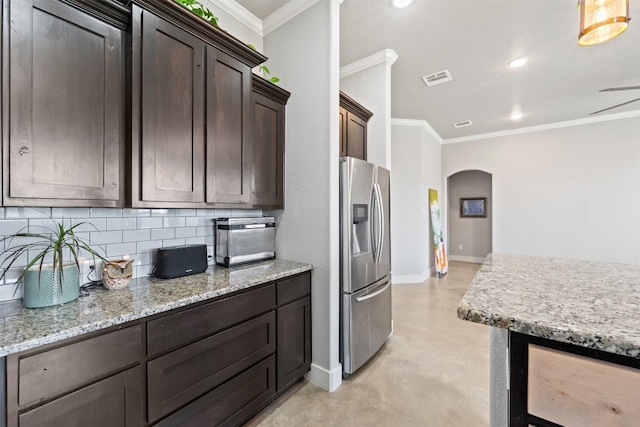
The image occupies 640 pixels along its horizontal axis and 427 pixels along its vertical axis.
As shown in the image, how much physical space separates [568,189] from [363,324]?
5.34 metres

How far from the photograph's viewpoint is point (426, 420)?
70.6 inches

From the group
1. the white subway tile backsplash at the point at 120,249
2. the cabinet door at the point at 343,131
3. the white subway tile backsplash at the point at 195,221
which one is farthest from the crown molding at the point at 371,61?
the white subway tile backsplash at the point at 120,249

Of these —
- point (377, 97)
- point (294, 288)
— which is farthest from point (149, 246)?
point (377, 97)

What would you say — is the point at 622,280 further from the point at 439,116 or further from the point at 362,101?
the point at 439,116

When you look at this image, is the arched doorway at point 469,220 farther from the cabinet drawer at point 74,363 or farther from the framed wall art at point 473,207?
the cabinet drawer at point 74,363

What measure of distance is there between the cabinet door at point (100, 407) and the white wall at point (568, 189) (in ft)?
21.2

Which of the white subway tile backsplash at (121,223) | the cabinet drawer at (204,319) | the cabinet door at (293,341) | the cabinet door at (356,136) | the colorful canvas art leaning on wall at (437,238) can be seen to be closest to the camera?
the cabinet drawer at (204,319)

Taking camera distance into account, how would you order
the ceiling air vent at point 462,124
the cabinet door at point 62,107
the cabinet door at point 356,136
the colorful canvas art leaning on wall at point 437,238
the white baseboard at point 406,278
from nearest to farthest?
the cabinet door at point 62,107 → the cabinet door at point 356,136 → the white baseboard at point 406,278 → the ceiling air vent at point 462,124 → the colorful canvas art leaning on wall at point 437,238

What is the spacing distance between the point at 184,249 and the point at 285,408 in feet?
4.21

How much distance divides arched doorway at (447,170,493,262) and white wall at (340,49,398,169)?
15.7 feet

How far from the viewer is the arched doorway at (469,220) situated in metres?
6.72

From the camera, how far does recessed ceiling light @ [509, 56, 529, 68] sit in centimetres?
309

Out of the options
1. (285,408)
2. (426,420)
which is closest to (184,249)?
(285,408)

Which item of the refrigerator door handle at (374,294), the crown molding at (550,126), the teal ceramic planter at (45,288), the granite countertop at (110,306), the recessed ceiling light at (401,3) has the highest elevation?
the recessed ceiling light at (401,3)
